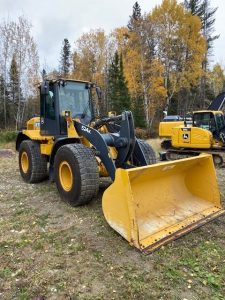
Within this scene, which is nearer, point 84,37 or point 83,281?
point 83,281

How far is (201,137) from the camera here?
11.3m

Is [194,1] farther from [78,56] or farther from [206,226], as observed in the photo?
[206,226]

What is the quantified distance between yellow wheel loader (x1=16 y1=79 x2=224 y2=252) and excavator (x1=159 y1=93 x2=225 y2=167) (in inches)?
221

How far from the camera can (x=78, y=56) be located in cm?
3116

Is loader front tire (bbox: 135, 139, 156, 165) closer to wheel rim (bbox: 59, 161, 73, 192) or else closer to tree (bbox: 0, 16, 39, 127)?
wheel rim (bbox: 59, 161, 73, 192)

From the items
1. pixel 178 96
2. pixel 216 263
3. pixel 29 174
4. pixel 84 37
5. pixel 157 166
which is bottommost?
pixel 216 263

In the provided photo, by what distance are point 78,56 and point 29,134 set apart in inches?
997

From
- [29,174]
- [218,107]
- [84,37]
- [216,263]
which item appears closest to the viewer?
[216,263]

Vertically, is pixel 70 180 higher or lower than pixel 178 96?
lower

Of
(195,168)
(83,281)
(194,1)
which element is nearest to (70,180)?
(195,168)

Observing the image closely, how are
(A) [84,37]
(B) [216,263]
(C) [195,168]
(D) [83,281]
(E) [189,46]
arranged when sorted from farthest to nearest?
(A) [84,37], (E) [189,46], (C) [195,168], (B) [216,263], (D) [83,281]

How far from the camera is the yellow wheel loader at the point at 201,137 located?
36.4 ft

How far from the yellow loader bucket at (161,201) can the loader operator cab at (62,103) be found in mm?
2515

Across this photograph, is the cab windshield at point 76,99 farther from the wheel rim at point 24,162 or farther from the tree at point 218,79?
the tree at point 218,79
